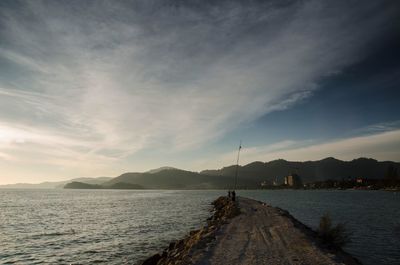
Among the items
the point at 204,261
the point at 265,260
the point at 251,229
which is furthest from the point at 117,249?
the point at 265,260

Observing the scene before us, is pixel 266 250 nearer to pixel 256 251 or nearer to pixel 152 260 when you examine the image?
pixel 256 251

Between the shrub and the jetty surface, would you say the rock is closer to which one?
the jetty surface

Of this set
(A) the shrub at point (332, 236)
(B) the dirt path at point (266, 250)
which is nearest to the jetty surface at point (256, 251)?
(B) the dirt path at point (266, 250)

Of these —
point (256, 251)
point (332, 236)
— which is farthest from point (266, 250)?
point (332, 236)

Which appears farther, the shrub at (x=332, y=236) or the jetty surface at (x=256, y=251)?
the shrub at (x=332, y=236)

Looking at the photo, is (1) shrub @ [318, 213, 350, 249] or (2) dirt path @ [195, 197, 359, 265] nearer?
(2) dirt path @ [195, 197, 359, 265]

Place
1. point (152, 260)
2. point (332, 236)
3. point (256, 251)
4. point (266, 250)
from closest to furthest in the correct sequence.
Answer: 1. point (256, 251)
2. point (266, 250)
3. point (152, 260)
4. point (332, 236)

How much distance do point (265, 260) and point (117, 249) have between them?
1661cm

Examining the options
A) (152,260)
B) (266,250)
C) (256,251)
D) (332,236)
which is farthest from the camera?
(332,236)

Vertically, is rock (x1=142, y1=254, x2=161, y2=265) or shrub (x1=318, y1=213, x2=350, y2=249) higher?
shrub (x1=318, y1=213, x2=350, y2=249)

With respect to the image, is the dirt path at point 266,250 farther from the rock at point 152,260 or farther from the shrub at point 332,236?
Result: the rock at point 152,260

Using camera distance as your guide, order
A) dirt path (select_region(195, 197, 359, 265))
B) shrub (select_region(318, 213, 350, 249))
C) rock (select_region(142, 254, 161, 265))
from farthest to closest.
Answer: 1. shrub (select_region(318, 213, 350, 249))
2. rock (select_region(142, 254, 161, 265))
3. dirt path (select_region(195, 197, 359, 265))

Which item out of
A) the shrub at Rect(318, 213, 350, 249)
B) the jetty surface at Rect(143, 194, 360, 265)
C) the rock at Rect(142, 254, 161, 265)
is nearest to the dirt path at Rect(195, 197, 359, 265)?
the jetty surface at Rect(143, 194, 360, 265)

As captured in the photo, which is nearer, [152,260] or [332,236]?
[152,260]
